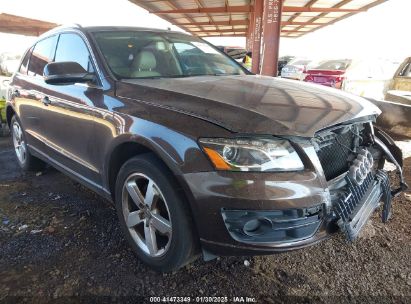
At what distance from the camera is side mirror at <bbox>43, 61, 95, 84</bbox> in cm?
269

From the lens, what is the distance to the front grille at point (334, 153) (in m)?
2.13

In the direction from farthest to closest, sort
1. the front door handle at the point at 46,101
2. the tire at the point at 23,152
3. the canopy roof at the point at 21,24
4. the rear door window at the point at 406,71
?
the canopy roof at the point at 21,24, the rear door window at the point at 406,71, the tire at the point at 23,152, the front door handle at the point at 46,101

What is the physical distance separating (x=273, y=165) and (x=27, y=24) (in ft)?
65.7

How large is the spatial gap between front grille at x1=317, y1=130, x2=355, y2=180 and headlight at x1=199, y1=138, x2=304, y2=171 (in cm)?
28

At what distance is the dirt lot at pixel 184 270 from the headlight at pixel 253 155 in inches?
33.0

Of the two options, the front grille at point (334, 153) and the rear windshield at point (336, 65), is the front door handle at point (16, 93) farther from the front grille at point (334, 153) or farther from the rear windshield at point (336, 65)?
the rear windshield at point (336, 65)

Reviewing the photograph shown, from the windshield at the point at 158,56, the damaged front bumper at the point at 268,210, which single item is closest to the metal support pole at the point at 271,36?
the windshield at the point at 158,56

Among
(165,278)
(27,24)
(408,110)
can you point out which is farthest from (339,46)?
(165,278)

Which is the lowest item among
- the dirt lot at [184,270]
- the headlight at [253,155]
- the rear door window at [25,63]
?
the dirt lot at [184,270]

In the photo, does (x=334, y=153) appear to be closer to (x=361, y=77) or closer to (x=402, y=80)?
(x=402, y=80)

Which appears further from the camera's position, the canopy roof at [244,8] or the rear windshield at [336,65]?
the canopy roof at [244,8]

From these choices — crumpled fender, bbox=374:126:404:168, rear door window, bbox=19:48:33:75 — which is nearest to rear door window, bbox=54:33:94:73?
rear door window, bbox=19:48:33:75

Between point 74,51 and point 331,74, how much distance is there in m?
7.28

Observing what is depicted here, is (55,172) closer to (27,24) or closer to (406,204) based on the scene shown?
(406,204)
